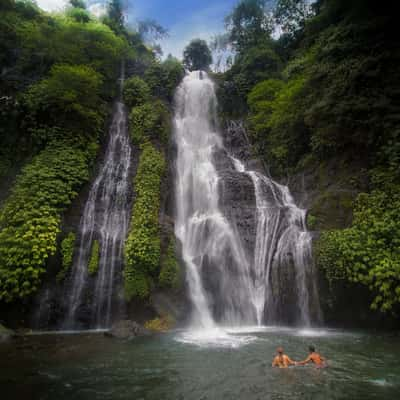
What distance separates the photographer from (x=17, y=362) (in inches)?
237

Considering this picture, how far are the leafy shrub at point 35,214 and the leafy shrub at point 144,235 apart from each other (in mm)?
2426

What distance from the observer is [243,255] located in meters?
11.3

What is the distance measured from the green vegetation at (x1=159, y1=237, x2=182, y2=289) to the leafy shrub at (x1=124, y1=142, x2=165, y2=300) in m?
0.29

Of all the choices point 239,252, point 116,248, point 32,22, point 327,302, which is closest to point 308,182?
point 239,252

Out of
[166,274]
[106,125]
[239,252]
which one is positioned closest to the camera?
[166,274]

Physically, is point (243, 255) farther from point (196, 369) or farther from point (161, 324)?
point (196, 369)

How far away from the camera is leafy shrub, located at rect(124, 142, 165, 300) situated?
10078 mm

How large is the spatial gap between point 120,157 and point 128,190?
2.72 meters

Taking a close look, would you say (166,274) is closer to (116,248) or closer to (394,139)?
(116,248)

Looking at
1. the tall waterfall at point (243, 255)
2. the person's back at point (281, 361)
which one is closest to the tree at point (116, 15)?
the tall waterfall at point (243, 255)

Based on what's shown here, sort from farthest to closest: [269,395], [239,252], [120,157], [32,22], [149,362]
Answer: [32,22] < [120,157] < [239,252] < [149,362] < [269,395]

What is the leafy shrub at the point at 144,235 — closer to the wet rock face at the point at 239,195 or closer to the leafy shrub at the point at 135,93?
the wet rock face at the point at 239,195

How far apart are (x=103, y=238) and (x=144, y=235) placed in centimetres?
156

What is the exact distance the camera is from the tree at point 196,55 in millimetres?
31969
